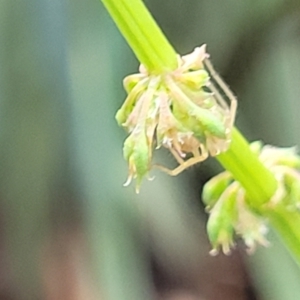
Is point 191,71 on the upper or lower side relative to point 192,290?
upper

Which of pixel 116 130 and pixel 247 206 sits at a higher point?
pixel 116 130

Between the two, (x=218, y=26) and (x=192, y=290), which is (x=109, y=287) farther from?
(x=218, y=26)

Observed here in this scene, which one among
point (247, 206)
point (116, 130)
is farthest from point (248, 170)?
point (116, 130)

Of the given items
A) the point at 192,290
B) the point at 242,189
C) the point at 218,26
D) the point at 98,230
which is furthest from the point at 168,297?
the point at 242,189

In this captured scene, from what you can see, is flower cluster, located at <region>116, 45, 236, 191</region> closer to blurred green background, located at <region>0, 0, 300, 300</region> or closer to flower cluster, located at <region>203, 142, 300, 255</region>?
flower cluster, located at <region>203, 142, 300, 255</region>

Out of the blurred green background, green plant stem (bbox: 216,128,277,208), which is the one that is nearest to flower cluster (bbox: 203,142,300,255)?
green plant stem (bbox: 216,128,277,208)

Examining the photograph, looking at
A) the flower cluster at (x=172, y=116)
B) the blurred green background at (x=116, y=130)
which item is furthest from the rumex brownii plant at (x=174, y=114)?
the blurred green background at (x=116, y=130)

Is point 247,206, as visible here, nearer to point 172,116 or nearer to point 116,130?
point 172,116
